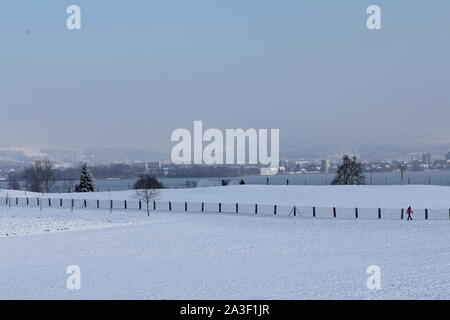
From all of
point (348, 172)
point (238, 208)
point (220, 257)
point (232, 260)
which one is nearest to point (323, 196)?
point (238, 208)

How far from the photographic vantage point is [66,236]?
1361 inches

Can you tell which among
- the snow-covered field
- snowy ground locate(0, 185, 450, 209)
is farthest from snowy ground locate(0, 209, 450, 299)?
snowy ground locate(0, 185, 450, 209)

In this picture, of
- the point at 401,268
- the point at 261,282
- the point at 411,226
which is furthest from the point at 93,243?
the point at 411,226

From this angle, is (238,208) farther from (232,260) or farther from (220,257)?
(232,260)

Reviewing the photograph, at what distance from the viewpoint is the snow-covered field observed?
691 inches

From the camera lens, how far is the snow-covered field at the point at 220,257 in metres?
17.6

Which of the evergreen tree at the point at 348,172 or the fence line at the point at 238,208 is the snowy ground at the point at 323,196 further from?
the evergreen tree at the point at 348,172

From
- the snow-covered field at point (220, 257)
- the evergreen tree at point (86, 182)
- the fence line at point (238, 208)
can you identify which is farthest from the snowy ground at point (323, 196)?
the snow-covered field at point (220, 257)

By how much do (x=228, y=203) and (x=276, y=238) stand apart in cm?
3543

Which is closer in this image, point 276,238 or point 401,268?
point 401,268

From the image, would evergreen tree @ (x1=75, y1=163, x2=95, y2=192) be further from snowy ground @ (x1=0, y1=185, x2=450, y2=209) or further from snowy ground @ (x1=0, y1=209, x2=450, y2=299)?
snowy ground @ (x1=0, y1=209, x2=450, y2=299)

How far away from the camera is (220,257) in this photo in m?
25.1
